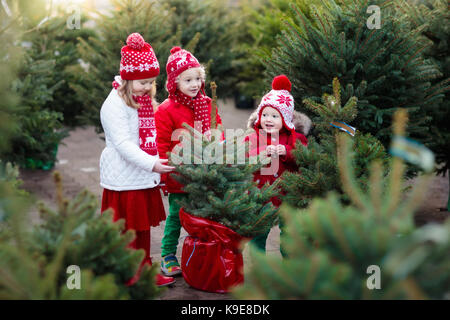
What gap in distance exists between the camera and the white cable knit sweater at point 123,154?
3705mm

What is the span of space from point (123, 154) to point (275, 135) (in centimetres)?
133

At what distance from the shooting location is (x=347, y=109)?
3.49 metres

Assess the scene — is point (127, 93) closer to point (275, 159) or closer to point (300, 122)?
point (275, 159)

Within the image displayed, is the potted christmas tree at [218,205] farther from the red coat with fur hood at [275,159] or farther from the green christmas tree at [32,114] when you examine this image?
the green christmas tree at [32,114]

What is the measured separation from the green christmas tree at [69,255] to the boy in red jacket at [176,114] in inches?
71.3

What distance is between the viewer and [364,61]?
4.37m

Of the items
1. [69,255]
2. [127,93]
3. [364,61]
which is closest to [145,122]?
[127,93]

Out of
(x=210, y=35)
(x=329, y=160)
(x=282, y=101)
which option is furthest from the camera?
(x=210, y=35)

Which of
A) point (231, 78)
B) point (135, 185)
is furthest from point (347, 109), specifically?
point (231, 78)

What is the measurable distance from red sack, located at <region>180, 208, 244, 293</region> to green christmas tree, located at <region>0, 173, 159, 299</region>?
134 cm

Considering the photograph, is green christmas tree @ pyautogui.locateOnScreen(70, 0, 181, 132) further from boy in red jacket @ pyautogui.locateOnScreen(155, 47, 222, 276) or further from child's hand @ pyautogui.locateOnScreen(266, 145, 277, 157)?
child's hand @ pyautogui.locateOnScreen(266, 145, 277, 157)

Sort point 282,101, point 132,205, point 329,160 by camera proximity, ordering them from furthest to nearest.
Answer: point 282,101 < point 132,205 < point 329,160

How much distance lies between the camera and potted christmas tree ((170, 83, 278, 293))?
3.58 metres

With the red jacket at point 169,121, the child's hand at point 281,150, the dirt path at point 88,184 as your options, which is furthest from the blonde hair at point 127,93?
the dirt path at point 88,184
